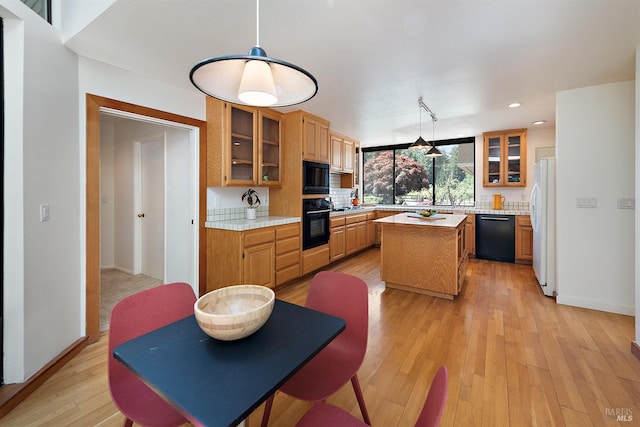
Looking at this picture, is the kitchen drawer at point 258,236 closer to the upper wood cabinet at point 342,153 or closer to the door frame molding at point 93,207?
the door frame molding at point 93,207

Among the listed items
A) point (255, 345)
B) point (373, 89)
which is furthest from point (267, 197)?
point (255, 345)

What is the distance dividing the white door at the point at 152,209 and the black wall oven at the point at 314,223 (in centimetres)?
187

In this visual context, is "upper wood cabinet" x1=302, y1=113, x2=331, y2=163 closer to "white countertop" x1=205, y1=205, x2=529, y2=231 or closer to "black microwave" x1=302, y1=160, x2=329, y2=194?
"black microwave" x1=302, y1=160, x2=329, y2=194

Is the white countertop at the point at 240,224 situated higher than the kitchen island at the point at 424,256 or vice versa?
the white countertop at the point at 240,224

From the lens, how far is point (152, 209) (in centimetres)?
387

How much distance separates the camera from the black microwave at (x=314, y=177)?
12.9ft

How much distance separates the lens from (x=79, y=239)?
229cm

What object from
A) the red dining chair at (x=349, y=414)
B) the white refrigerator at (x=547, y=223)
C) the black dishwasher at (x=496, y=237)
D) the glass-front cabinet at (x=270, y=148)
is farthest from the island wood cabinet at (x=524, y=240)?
the red dining chair at (x=349, y=414)

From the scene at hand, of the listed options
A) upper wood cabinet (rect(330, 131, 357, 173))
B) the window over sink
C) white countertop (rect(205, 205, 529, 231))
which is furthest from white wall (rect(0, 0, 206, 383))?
the window over sink

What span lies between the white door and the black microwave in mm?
1839

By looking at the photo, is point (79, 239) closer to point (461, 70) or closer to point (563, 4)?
point (461, 70)

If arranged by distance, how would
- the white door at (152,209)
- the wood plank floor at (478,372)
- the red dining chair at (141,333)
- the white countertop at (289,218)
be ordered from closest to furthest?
the red dining chair at (141,333), the wood plank floor at (478,372), the white countertop at (289,218), the white door at (152,209)

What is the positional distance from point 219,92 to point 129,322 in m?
1.11

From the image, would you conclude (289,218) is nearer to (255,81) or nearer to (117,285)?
(117,285)
